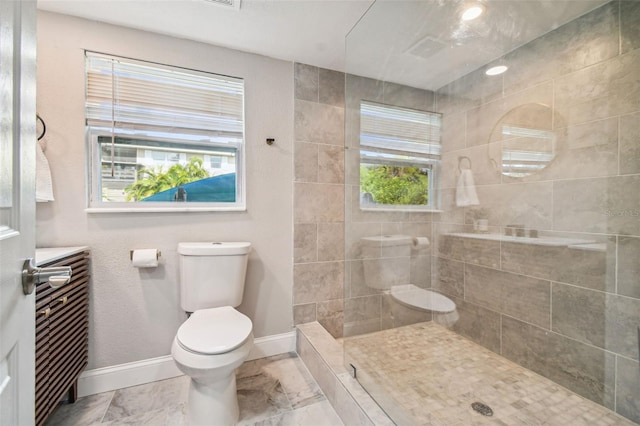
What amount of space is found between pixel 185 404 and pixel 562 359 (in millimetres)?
2079

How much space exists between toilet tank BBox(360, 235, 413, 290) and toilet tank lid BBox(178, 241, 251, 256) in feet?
2.79

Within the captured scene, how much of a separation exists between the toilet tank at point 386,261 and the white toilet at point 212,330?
33.8 inches

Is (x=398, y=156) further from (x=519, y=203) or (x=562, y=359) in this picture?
(x=562, y=359)

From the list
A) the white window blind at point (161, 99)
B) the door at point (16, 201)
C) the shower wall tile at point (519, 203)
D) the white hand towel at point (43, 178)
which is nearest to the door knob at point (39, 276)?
the door at point (16, 201)

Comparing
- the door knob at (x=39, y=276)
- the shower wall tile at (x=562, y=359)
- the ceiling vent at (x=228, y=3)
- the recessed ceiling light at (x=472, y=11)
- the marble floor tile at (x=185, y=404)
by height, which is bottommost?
the marble floor tile at (x=185, y=404)

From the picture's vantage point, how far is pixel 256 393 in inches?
63.8

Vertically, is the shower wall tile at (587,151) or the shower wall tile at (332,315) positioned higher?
the shower wall tile at (587,151)

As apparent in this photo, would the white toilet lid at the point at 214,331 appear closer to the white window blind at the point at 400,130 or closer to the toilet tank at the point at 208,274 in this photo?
the toilet tank at the point at 208,274

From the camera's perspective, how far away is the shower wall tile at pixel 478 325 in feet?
5.72

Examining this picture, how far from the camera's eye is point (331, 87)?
2178 millimetres

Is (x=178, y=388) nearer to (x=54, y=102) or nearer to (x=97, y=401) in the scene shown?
(x=97, y=401)

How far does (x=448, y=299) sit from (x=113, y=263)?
2.18 meters

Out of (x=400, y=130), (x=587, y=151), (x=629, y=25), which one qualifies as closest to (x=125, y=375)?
(x=400, y=130)

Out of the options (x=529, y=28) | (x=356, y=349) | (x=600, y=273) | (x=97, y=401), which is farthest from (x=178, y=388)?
(x=529, y=28)
